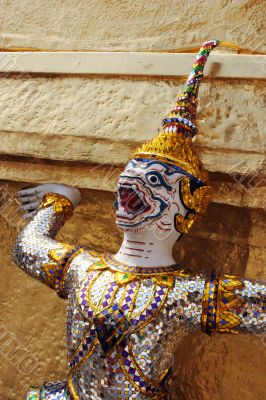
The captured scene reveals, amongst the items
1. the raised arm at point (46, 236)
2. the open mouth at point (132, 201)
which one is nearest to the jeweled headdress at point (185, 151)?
the open mouth at point (132, 201)

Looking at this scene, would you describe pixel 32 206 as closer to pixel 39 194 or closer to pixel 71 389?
pixel 39 194

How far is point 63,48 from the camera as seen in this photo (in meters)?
2.10

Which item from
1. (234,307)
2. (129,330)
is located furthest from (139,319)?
(234,307)

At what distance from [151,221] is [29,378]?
1.08m

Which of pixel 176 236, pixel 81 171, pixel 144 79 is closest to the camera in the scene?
pixel 176 236

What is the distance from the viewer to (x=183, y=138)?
4.99ft

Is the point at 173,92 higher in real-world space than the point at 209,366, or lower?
higher

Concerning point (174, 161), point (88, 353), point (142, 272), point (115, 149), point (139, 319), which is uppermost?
point (115, 149)

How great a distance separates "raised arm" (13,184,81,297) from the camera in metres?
1.62

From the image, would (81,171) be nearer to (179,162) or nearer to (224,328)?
(179,162)

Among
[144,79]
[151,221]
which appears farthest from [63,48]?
[151,221]

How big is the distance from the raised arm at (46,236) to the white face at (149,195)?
277 mm

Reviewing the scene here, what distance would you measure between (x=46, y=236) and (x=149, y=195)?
1.53ft

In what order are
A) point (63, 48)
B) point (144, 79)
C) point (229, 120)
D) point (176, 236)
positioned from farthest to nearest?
point (63, 48) < point (144, 79) < point (229, 120) < point (176, 236)
